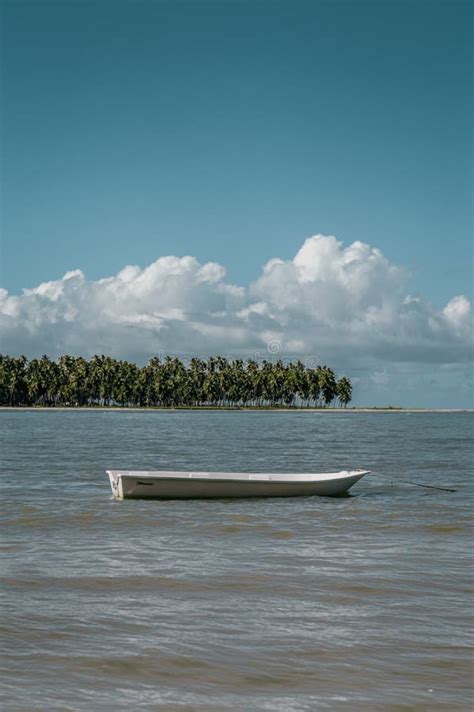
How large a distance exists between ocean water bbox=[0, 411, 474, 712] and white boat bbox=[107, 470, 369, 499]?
22.2 inches

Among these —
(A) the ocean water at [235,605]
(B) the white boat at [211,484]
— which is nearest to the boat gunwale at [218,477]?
(B) the white boat at [211,484]

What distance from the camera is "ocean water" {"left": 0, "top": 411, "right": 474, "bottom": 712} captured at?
33.9ft

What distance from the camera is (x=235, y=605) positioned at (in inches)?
574

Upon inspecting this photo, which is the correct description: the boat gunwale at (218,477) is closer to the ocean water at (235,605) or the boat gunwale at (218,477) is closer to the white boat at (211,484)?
the white boat at (211,484)

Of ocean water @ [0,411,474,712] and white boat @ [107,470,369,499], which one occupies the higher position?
white boat @ [107,470,369,499]

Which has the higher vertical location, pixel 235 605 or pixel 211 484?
pixel 211 484

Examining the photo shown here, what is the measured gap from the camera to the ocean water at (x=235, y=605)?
10.3 m

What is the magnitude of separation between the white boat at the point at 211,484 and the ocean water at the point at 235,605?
0.56 meters

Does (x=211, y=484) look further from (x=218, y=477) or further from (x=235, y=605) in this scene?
(x=235, y=605)

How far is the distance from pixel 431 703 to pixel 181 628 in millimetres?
4647

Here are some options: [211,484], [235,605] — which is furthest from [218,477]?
[235,605]

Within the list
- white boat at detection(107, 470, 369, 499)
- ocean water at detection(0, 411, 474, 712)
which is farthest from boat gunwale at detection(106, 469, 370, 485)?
ocean water at detection(0, 411, 474, 712)

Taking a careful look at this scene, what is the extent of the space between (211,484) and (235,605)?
15.6m

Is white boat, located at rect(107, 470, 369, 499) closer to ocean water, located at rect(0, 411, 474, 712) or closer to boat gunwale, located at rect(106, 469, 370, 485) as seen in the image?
boat gunwale, located at rect(106, 469, 370, 485)
